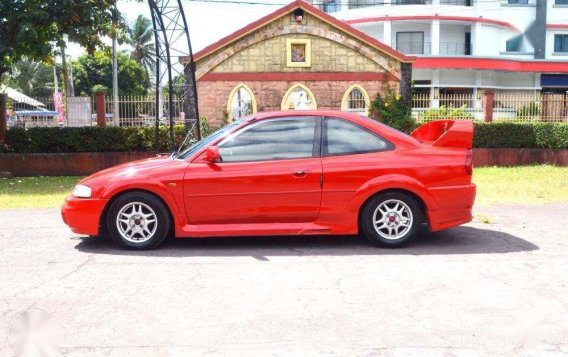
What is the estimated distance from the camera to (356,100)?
19469 millimetres

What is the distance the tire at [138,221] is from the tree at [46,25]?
10423mm

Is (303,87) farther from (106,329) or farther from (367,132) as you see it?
(106,329)

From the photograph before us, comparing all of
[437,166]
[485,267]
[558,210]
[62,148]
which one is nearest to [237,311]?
[485,267]

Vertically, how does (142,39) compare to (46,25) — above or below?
above

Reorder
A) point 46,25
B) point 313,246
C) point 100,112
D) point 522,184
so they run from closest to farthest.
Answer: point 313,246, point 522,184, point 46,25, point 100,112

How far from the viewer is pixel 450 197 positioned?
6531 mm

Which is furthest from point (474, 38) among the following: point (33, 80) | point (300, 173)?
point (33, 80)

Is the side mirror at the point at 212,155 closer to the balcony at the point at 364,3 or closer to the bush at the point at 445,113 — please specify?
the bush at the point at 445,113

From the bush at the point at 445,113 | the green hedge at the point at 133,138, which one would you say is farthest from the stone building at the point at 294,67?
the green hedge at the point at 133,138

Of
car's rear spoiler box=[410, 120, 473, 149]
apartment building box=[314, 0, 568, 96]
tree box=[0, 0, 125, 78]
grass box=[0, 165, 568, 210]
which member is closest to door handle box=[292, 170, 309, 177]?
car's rear spoiler box=[410, 120, 473, 149]

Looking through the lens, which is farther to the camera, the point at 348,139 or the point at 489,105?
the point at 489,105

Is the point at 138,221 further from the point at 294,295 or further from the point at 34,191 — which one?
the point at 34,191

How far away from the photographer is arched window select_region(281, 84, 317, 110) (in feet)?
62.9

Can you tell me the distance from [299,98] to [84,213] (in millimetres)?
13472
